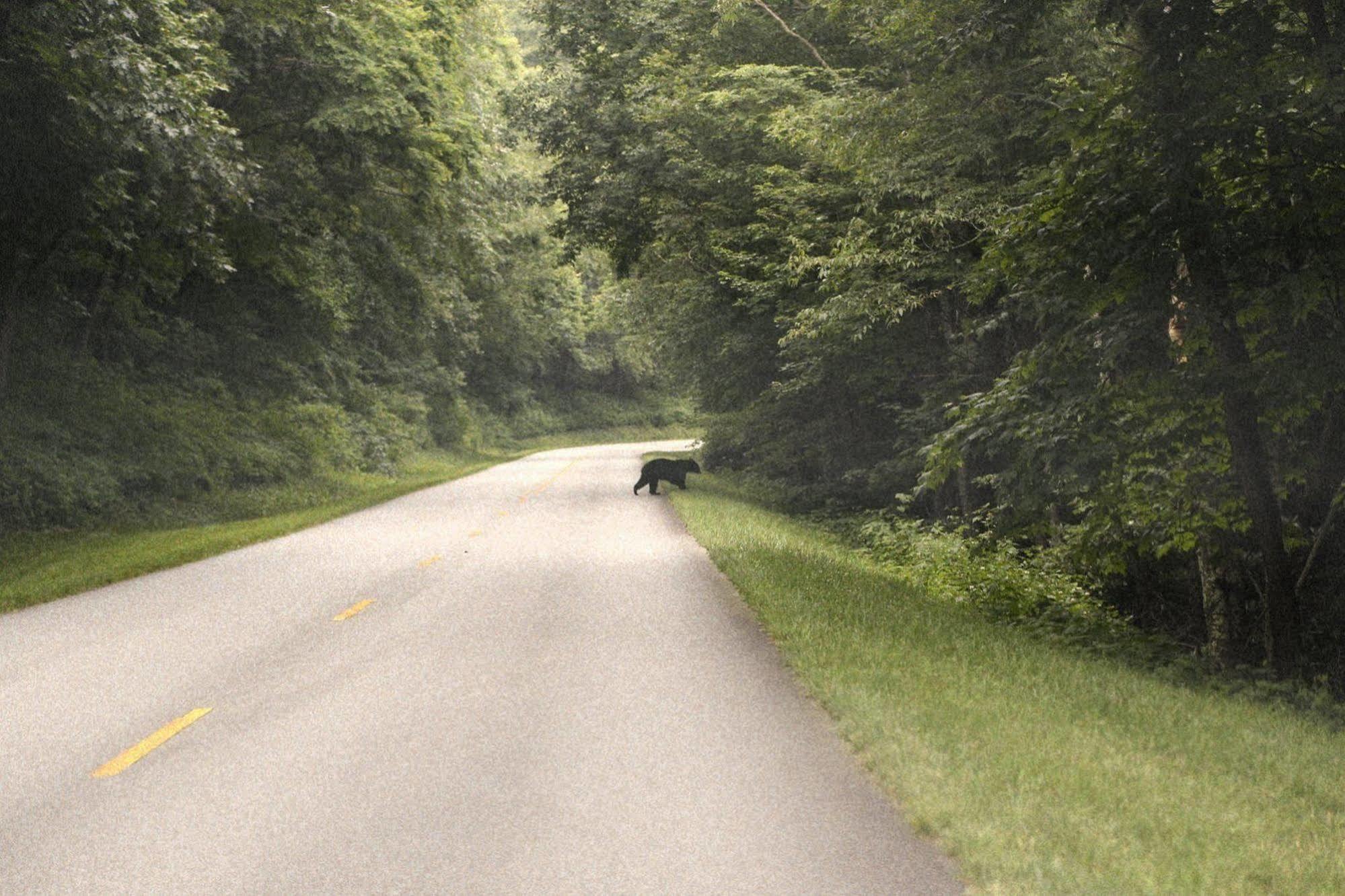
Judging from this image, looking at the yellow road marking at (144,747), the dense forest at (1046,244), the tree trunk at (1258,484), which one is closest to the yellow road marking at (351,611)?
the yellow road marking at (144,747)

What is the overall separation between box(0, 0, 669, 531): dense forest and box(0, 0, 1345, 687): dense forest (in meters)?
0.10

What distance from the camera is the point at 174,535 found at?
20766mm

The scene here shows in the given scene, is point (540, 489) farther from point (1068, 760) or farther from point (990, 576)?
point (1068, 760)

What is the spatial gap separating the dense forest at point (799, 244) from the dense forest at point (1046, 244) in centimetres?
5

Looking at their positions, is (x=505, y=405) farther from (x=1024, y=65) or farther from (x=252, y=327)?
(x=1024, y=65)

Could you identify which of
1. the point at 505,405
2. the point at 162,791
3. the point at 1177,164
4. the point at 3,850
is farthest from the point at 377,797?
the point at 505,405

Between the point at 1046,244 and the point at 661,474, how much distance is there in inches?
758

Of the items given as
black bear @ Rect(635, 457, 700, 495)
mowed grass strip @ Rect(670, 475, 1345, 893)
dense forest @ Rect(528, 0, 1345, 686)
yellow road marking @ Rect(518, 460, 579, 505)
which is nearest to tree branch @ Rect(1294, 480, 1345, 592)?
dense forest @ Rect(528, 0, 1345, 686)

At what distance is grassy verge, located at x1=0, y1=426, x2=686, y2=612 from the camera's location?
49.1 feet

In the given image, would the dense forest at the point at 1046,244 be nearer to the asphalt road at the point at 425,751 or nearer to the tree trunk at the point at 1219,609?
the tree trunk at the point at 1219,609

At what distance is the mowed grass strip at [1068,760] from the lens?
487 cm

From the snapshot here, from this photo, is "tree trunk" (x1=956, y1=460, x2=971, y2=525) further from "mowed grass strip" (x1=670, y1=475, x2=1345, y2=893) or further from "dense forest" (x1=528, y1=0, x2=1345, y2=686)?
"mowed grass strip" (x1=670, y1=475, x2=1345, y2=893)

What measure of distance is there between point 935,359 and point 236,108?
46.6 feet

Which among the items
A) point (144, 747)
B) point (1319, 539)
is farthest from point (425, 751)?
point (1319, 539)
